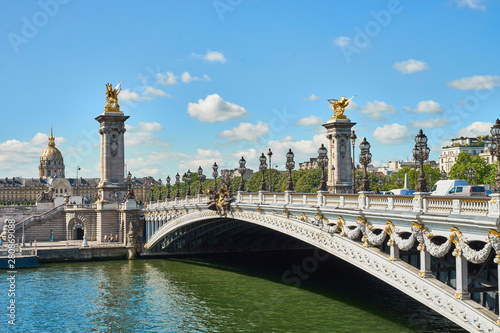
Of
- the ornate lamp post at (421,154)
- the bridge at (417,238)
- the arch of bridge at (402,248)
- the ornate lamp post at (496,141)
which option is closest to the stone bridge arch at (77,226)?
the bridge at (417,238)

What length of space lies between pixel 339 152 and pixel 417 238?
48438 mm

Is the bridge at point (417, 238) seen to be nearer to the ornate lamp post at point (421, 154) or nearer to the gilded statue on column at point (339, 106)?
the ornate lamp post at point (421, 154)

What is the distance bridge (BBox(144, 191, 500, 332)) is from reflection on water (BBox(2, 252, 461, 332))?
13.6ft

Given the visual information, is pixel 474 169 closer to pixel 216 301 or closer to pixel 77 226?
pixel 77 226

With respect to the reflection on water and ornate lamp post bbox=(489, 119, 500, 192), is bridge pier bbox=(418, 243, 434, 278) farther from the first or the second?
the reflection on water

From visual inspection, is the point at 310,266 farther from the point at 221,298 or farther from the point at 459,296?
the point at 459,296

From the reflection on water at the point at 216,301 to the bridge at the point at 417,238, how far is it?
4.14 m

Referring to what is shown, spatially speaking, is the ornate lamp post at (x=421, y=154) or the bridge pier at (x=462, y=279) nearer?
the bridge pier at (x=462, y=279)

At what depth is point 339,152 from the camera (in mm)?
68938

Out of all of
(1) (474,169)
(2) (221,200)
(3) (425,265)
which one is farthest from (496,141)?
(1) (474,169)

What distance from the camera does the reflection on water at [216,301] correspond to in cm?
2956

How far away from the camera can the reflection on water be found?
29.6 meters

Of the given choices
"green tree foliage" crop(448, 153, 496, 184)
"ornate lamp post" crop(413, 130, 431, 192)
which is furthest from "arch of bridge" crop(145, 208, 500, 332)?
"green tree foliage" crop(448, 153, 496, 184)

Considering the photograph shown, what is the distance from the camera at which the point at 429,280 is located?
2088cm
